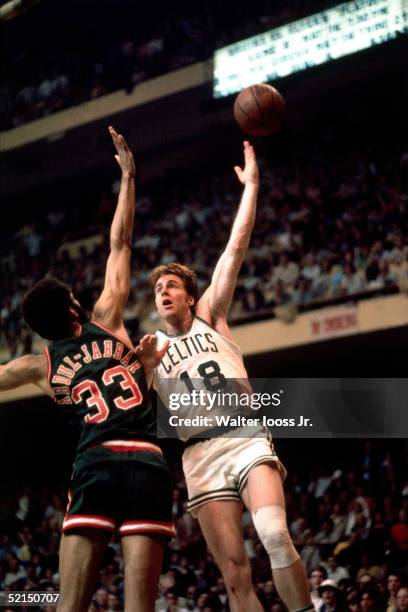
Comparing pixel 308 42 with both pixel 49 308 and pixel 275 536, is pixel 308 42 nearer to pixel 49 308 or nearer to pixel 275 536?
pixel 49 308

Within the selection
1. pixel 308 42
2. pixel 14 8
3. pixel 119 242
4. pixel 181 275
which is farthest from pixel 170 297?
pixel 308 42

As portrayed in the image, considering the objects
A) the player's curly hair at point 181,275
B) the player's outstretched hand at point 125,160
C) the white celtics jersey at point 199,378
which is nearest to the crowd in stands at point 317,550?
the white celtics jersey at point 199,378

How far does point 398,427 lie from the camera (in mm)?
12375

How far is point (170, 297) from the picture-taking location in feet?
17.2

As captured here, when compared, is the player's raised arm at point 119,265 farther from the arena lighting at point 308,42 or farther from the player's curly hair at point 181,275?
the arena lighting at point 308,42

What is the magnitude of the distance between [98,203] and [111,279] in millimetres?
16478

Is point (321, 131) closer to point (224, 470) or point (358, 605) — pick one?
point (358, 605)

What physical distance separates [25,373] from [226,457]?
1.32 meters

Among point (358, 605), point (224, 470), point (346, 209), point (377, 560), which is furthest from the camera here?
point (346, 209)

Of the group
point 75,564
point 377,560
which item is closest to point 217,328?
point 75,564

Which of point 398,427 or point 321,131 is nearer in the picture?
point 398,427

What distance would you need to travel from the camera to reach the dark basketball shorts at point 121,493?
382 cm

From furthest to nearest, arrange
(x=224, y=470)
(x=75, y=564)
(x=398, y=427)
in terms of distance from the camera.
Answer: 1. (x=398, y=427)
2. (x=224, y=470)
3. (x=75, y=564)

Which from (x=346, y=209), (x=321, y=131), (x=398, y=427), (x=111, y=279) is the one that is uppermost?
(x=321, y=131)
